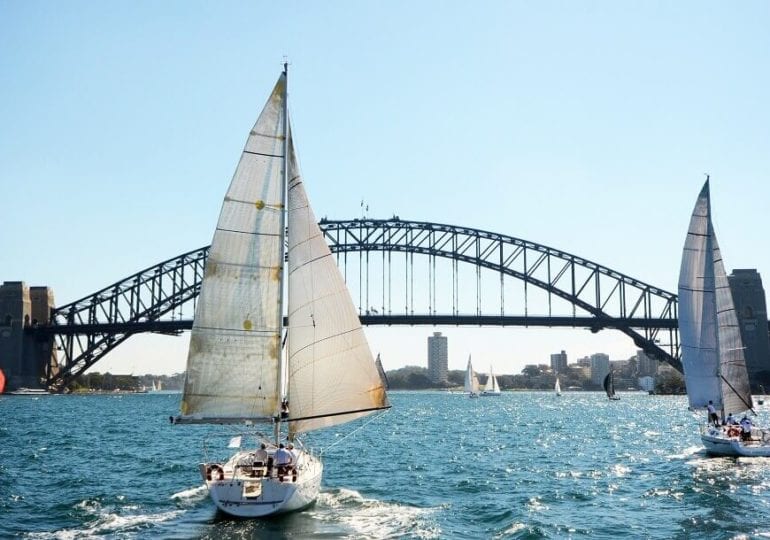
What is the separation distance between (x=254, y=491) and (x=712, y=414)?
66.8 ft

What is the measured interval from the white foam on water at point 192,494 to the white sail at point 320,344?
4.05 meters

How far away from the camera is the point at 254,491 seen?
56.5ft

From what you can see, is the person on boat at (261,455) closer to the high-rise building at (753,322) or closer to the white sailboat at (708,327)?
the white sailboat at (708,327)

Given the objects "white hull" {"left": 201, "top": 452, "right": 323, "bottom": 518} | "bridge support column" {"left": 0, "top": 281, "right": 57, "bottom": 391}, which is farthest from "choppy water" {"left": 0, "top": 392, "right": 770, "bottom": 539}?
"bridge support column" {"left": 0, "top": 281, "right": 57, "bottom": 391}

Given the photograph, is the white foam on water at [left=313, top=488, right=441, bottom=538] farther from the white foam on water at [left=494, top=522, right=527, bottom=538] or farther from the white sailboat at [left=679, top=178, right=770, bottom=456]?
the white sailboat at [left=679, top=178, right=770, bottom=456]

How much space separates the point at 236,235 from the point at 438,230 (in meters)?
84.0

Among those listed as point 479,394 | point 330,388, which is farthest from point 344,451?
point 479,394

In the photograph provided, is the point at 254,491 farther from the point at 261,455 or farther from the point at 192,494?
the point at 192,494

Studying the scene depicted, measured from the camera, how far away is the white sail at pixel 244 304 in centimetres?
1834

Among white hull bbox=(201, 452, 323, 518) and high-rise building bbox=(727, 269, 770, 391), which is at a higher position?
high-rise building bbox=(727, 269, 770, 391)

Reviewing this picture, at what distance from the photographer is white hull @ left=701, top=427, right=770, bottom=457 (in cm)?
2869

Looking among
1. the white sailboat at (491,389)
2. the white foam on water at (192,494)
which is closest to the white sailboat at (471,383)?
the white sailboat at (491,389)

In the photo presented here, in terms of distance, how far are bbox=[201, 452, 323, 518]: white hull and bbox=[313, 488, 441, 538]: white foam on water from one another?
3.65 ft

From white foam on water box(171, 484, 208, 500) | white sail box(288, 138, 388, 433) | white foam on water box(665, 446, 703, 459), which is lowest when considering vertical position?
white foam on water box(171, 484, 208, 500)
